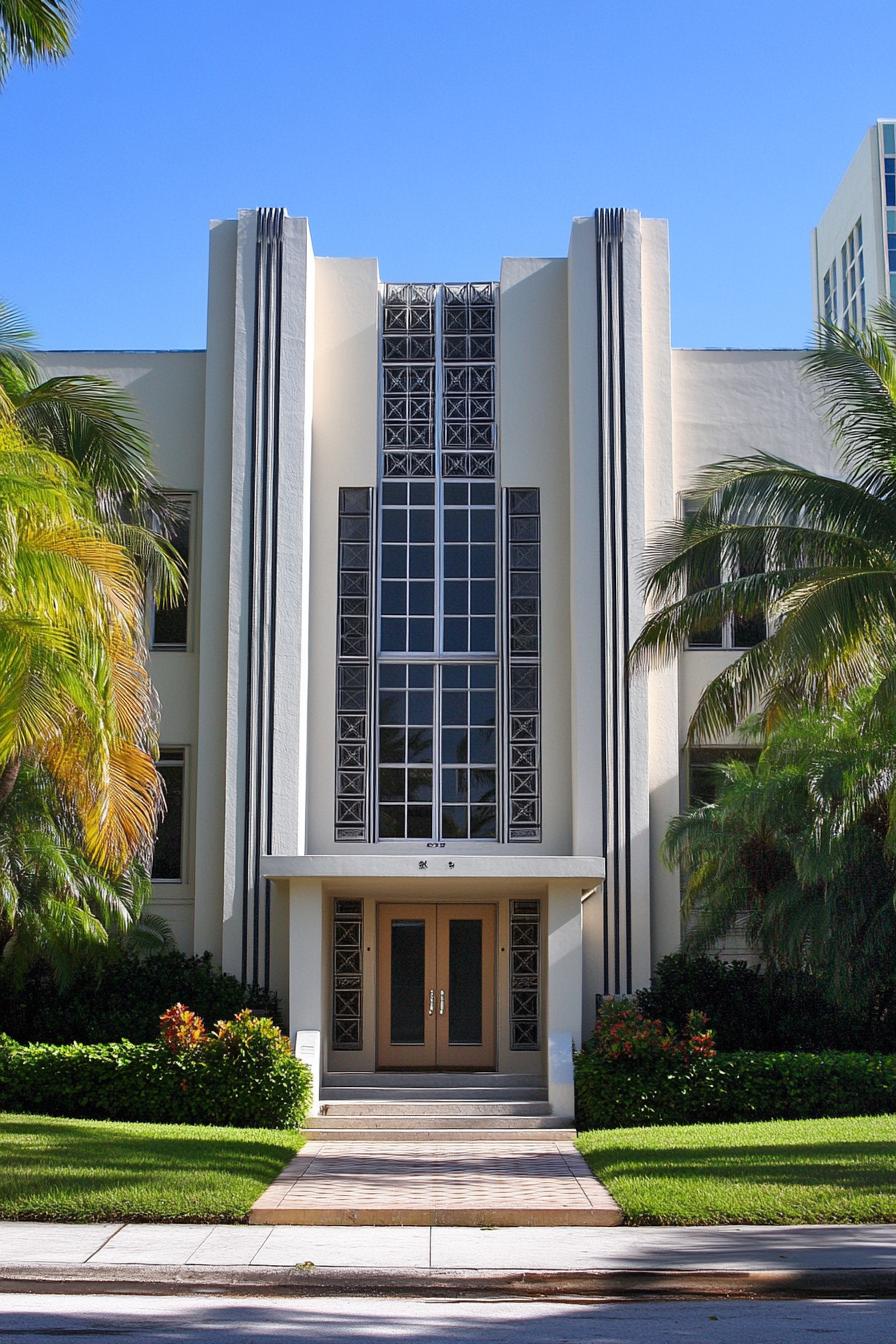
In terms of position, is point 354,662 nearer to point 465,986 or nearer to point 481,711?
point 481,711

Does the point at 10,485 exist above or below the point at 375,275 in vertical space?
below

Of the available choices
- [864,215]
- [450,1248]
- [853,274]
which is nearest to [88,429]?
[450,1248]

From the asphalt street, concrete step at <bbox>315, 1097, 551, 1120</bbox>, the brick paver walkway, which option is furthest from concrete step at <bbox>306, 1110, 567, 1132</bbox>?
the asphalt street

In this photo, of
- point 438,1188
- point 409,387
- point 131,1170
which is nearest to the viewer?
point 131,1170

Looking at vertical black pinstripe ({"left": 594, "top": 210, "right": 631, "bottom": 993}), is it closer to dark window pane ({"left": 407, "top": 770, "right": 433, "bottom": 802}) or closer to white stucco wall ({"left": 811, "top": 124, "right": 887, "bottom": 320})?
dark window pane ({"left": 407, "top": 770, "right": 433, "bottom": 802})

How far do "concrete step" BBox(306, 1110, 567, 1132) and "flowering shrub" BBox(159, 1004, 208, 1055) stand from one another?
1670 mm

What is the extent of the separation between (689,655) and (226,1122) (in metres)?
9.23

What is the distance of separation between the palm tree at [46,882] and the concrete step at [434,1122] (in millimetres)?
3454

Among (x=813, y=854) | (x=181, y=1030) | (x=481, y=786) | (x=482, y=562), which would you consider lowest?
(x=181, y=1030)

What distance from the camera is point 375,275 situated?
871 inches

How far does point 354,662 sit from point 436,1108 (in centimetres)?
639

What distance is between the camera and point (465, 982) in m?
20.9

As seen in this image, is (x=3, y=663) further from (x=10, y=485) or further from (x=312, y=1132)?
(x=312, y=1132)

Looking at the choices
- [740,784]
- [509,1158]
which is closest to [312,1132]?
[509,1158]
